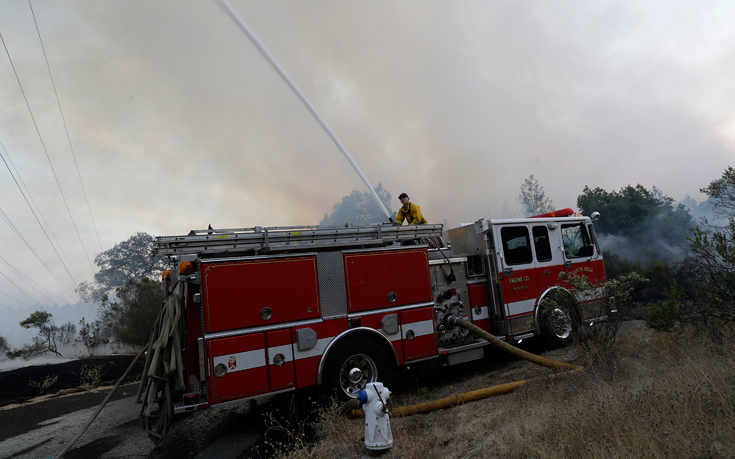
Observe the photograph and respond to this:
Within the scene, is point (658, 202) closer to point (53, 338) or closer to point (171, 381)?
point (171, 381)

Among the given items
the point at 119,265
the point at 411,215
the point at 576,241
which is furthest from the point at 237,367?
the point at 119,265

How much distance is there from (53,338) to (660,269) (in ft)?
81.1

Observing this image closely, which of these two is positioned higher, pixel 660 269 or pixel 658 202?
pixel 658 202

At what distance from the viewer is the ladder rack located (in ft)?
17.2

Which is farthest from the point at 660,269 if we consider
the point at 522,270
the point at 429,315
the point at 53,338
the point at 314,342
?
the point at 53,338

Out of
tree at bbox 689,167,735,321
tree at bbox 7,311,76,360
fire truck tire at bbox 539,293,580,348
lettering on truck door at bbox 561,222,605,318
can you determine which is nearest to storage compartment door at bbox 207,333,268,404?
fire truck tire at bbox 539,293,580,348

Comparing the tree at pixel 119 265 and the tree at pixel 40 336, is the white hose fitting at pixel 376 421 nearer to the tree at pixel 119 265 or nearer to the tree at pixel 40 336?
the tree at pixel 40 336

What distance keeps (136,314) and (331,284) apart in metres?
13.0

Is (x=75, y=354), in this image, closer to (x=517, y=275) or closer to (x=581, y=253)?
(x=517, y=275)

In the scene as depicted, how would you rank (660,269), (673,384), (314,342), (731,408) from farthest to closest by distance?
(660,269) < (314,342) < (673,384) < (731,408)

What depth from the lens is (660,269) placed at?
53.8 feet

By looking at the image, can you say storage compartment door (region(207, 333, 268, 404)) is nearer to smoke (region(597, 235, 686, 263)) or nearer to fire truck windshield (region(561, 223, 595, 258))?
fire truck windshield (region(561, 223, 595, 258))

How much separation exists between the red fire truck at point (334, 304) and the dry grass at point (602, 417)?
2.92 feet

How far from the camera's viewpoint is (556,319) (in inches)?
291
